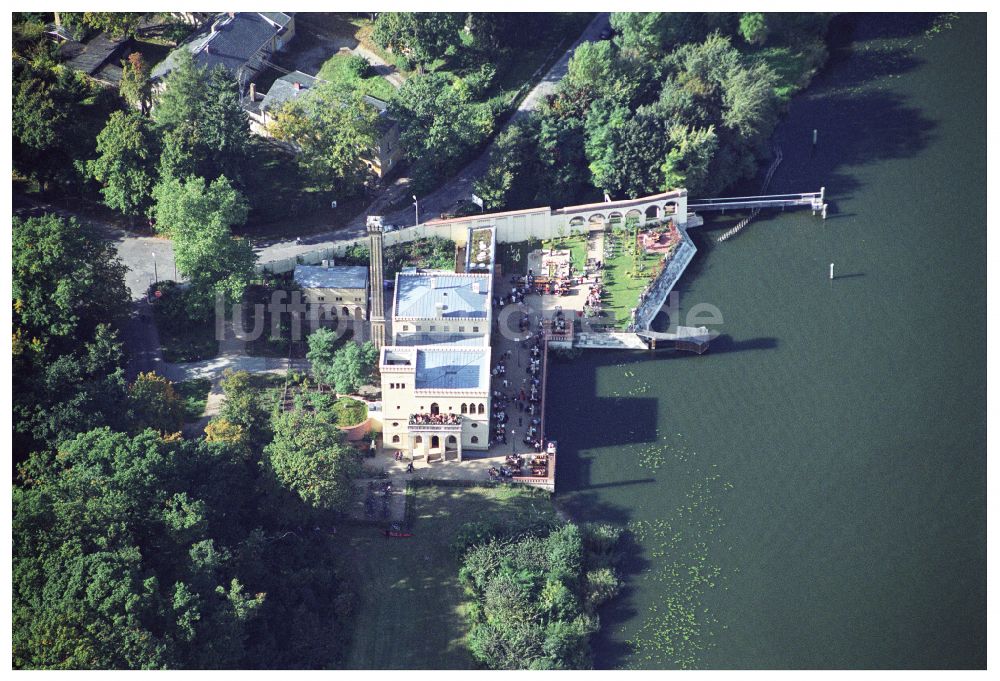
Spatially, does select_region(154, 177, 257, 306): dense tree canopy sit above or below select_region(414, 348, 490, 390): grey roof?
above

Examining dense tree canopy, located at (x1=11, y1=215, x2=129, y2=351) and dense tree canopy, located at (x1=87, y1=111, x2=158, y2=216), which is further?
dense tree canopy, located at (x1=87, y1=111, x2=158, y2=216)

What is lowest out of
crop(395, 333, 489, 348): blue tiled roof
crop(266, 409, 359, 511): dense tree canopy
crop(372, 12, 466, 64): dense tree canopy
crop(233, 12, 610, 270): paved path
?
crop(266, 409, 359, 511): dense tree canopy

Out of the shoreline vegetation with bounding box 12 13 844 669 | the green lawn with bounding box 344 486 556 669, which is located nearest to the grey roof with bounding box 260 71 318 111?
the shoreline vegetation with bounding box 12 13 844 669

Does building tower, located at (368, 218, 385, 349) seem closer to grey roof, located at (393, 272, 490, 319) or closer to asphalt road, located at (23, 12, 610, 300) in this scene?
grey roof, located at (393, 272, 490, 319)

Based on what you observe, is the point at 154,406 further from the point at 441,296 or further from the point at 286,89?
the point at 286,89

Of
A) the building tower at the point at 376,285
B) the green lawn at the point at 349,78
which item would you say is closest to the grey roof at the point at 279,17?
the green lawn at the point at 349,78

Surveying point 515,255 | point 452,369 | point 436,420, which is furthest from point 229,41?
point 436,420
